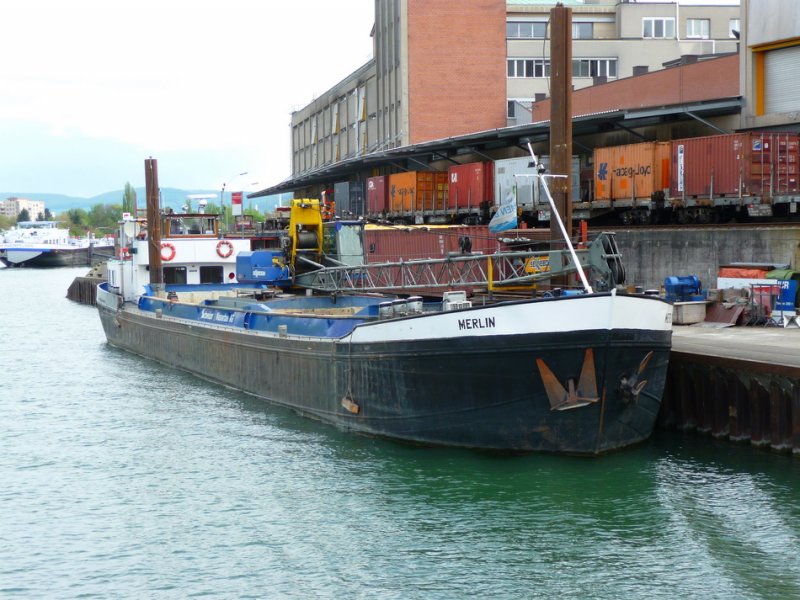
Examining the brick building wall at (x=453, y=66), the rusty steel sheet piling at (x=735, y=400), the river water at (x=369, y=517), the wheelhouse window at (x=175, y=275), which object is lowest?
the river water at (x=369, y=517)

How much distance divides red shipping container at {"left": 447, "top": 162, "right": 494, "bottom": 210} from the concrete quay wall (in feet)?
51.6

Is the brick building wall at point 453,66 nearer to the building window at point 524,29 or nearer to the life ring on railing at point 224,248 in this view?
the building window at point 524,29

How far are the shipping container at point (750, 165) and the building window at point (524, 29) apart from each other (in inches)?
1741

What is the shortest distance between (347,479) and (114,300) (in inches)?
947

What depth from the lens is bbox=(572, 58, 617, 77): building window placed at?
70438mm

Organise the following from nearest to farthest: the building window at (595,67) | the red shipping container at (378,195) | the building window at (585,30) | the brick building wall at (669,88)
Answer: the brick building wall at (669,88) → the red shipping container at (378,195) → the building window at (595,67) → the building window at (585,30)

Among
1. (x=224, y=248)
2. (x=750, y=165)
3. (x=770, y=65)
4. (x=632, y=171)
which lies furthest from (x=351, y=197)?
(x=750, y=165)

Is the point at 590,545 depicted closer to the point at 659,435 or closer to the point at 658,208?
the point at 659,435

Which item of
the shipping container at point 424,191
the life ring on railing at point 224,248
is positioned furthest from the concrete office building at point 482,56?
the life ring on railing at point 224,248

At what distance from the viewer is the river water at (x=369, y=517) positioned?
1355cm

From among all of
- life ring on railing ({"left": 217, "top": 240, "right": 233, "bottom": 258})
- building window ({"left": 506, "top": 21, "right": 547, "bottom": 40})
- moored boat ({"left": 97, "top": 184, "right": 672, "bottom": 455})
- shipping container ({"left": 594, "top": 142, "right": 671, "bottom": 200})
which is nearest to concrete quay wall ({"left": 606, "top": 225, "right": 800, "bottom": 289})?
shipping container ({"left": 594, "top": 142, "right": 671, "bottom": 200})

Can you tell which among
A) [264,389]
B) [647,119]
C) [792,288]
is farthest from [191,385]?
[647,119]

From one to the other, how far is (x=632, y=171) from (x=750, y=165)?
→ 5.93 metres

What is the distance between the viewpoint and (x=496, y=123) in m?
65.9
